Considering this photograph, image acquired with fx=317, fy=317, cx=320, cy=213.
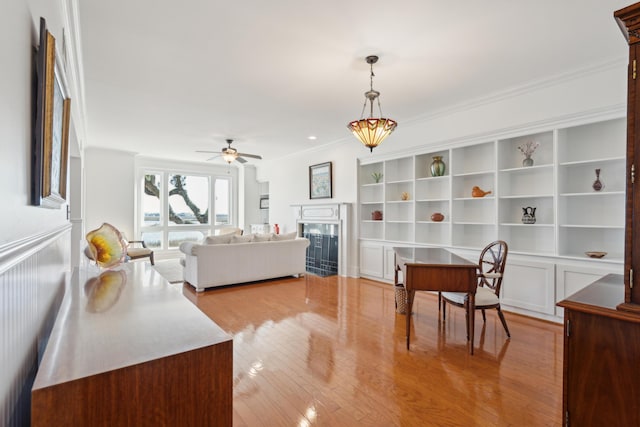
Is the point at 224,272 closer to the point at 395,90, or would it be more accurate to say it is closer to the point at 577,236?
the point at 395,90

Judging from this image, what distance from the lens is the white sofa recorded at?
191 inches

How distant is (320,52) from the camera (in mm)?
2879

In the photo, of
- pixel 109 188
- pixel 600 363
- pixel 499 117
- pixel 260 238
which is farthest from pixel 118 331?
pixel 109 188

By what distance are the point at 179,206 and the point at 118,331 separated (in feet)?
26.7

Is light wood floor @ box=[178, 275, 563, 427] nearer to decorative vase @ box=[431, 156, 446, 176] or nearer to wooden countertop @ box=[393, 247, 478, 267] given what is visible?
wooden countertop @ box=[393, 247, 478, 267]

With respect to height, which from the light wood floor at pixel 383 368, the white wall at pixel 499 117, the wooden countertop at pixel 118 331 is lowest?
the light wood floor at pixel 383 368

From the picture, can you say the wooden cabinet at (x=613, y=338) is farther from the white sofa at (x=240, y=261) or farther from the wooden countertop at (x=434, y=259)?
the white sofa at (x=240, y=261)

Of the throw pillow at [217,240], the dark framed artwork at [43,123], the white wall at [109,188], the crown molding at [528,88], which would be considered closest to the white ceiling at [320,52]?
the crown molding at [528,88]

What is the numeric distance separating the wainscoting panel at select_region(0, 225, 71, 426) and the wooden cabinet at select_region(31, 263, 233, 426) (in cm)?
6

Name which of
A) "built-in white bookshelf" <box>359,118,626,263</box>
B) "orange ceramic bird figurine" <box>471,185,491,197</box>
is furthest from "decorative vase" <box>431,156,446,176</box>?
"orange ceramic bird figurine" <box>471,185,491,197</box>

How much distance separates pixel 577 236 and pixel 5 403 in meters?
4.74

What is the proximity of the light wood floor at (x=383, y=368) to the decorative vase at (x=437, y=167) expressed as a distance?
1.95 metres

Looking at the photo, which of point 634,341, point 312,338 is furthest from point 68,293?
point 634,341

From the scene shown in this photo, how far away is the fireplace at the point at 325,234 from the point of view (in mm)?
6117
